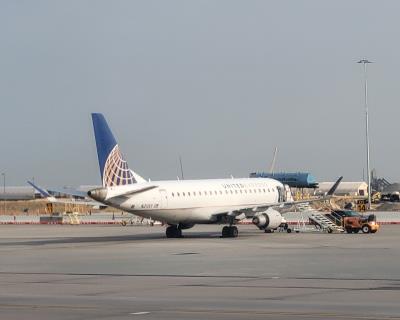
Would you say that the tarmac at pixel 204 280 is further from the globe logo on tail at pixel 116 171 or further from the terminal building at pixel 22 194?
the terminal building at pixel 22 194

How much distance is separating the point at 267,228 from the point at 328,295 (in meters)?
36.4

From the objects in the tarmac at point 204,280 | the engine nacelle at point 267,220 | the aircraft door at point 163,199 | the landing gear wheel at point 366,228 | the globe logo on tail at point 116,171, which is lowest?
the tarmac at point 204,280

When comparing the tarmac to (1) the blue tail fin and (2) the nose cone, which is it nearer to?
(2) the nose cone

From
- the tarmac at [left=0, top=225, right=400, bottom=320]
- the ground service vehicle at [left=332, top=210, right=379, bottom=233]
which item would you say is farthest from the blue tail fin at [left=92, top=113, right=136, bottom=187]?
the ground service vehicle at [left=332, top=210, right=379, bottom=233]

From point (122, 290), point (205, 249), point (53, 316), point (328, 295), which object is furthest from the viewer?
point (205, 249)

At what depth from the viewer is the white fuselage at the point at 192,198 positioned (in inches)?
2178

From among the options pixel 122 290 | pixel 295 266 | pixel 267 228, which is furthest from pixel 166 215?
pixel 122 290

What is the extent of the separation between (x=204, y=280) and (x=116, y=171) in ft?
82.6

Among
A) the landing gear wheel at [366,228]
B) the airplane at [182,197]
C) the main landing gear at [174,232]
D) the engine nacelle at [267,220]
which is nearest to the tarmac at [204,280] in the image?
the airplane at [182,197]

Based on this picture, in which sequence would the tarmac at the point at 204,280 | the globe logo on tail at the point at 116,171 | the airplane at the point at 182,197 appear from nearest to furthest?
1. the tarmac at the point at 204,280
2. the globe logo on tail at the point at 116,171
3. the airplane at the point at 182,197

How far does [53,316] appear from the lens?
2058 centimetres

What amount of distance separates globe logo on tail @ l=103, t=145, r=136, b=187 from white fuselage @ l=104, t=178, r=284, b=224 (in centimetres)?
39

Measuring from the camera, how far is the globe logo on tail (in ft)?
178

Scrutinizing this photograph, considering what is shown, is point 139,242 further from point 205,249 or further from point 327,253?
point 327,253
